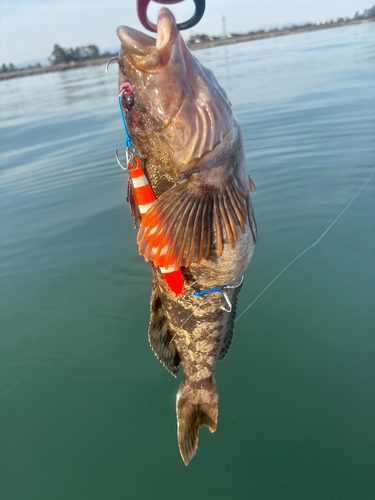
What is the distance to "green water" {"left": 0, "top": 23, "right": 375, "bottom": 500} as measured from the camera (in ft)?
8.63

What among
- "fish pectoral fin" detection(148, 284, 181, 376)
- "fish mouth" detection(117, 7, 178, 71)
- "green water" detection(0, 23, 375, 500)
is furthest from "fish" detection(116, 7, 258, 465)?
"green water" detection(0, 23, 375, 500)

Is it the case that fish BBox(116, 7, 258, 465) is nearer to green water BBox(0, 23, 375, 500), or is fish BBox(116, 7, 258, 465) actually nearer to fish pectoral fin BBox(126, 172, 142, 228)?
fish pectoral fin BBox(126, 172, 142, 228)

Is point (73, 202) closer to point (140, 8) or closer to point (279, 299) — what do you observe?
point (279, 299)

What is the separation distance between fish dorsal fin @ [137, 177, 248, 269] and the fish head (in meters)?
0.19

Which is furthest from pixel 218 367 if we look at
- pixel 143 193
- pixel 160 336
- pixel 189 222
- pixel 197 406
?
pixel 143 193

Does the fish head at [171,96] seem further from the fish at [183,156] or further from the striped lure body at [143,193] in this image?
the striped lure body at [143,193]

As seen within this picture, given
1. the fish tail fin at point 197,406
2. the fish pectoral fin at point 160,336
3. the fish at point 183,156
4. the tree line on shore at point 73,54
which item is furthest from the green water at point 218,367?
the tree line on shore at point 73,54

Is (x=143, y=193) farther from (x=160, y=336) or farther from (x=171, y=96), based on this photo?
(x=160, y=336)

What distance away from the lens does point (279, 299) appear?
12.6 feet

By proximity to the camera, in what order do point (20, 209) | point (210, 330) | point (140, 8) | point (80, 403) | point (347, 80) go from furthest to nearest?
point (347, 80)
point (20, 209)
point (80, 403)
point (210, 330)
point (140, 8)

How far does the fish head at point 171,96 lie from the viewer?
1758mm

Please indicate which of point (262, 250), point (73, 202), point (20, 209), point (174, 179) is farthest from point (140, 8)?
point (20, 209)

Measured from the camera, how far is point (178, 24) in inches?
72.6

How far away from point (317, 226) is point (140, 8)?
12.7 ft
